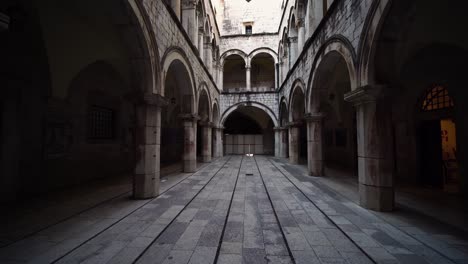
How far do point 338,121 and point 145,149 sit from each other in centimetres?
994

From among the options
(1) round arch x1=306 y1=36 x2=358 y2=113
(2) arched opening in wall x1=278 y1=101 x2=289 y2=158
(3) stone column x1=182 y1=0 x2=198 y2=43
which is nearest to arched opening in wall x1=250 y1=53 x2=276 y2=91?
(2) arched opening in wall x1=278 y1=101 x2=289 y2=158

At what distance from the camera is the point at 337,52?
4.84m

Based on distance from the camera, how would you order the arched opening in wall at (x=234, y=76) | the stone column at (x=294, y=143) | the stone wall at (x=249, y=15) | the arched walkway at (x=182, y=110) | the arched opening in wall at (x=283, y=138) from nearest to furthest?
the arched walkway at (x=182, y=110) < the stone column at (x=294, y=143) < the arched opening in wall at (x=283, y=138) < the stone wall at (x=249, y=15) < the arched opening in wall at (x=234, y=76)

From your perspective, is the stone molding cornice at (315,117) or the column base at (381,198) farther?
the stone molding cornice at (315,117)

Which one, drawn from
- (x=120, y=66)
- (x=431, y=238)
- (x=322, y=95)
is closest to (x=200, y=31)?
(x=120, y=66)

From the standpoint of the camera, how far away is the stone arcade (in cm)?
242

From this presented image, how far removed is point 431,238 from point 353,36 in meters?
3.77

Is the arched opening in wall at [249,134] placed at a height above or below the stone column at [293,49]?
below

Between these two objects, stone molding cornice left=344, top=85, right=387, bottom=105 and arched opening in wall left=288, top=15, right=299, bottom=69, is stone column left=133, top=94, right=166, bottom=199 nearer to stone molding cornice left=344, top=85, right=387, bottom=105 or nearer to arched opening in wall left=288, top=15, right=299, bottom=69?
stone molding cornice left=344, top=85, right=387, bottom=105

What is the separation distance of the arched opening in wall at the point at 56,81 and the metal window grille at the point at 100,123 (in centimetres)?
15

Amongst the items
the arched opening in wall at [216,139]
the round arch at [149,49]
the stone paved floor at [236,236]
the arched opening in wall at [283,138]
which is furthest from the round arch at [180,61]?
the arched opening in wall at [283,138]

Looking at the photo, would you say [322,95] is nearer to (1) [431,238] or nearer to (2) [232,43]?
(1) [431,238]

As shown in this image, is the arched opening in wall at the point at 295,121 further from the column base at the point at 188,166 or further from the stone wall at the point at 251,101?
the column base at the point at 188,166

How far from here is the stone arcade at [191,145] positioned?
242 centimetres
